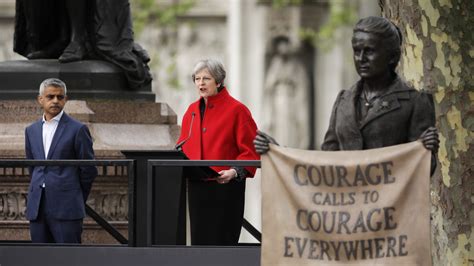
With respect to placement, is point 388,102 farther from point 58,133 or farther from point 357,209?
point 58,133

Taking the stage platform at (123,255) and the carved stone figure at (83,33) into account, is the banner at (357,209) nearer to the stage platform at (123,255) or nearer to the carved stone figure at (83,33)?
the stage platform at (123,255)

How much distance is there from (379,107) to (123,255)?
3.58 m

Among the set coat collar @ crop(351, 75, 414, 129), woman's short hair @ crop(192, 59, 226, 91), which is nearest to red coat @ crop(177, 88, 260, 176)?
woman's short hair @ crop(192, 59, 226, 91)

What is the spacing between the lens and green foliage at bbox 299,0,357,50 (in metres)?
38.1

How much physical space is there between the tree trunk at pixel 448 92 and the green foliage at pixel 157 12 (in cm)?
2146

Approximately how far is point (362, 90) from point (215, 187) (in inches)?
120

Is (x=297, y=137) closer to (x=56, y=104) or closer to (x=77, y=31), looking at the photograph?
(x=77, y=31)

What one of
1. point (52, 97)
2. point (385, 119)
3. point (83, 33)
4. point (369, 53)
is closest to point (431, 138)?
point (385, 119)

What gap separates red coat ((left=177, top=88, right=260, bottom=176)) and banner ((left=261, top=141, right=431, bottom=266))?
2.94 meters

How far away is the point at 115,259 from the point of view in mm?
15578

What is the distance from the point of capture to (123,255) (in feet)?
51.0

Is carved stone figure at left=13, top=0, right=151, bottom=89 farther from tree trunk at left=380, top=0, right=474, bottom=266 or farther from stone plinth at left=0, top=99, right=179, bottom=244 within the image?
tree trunk at left=380, top=0, right=474, bottom=266

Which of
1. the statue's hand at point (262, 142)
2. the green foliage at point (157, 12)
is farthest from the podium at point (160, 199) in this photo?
the green foliage at point (157, 12)

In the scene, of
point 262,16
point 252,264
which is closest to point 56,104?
point 252,264
